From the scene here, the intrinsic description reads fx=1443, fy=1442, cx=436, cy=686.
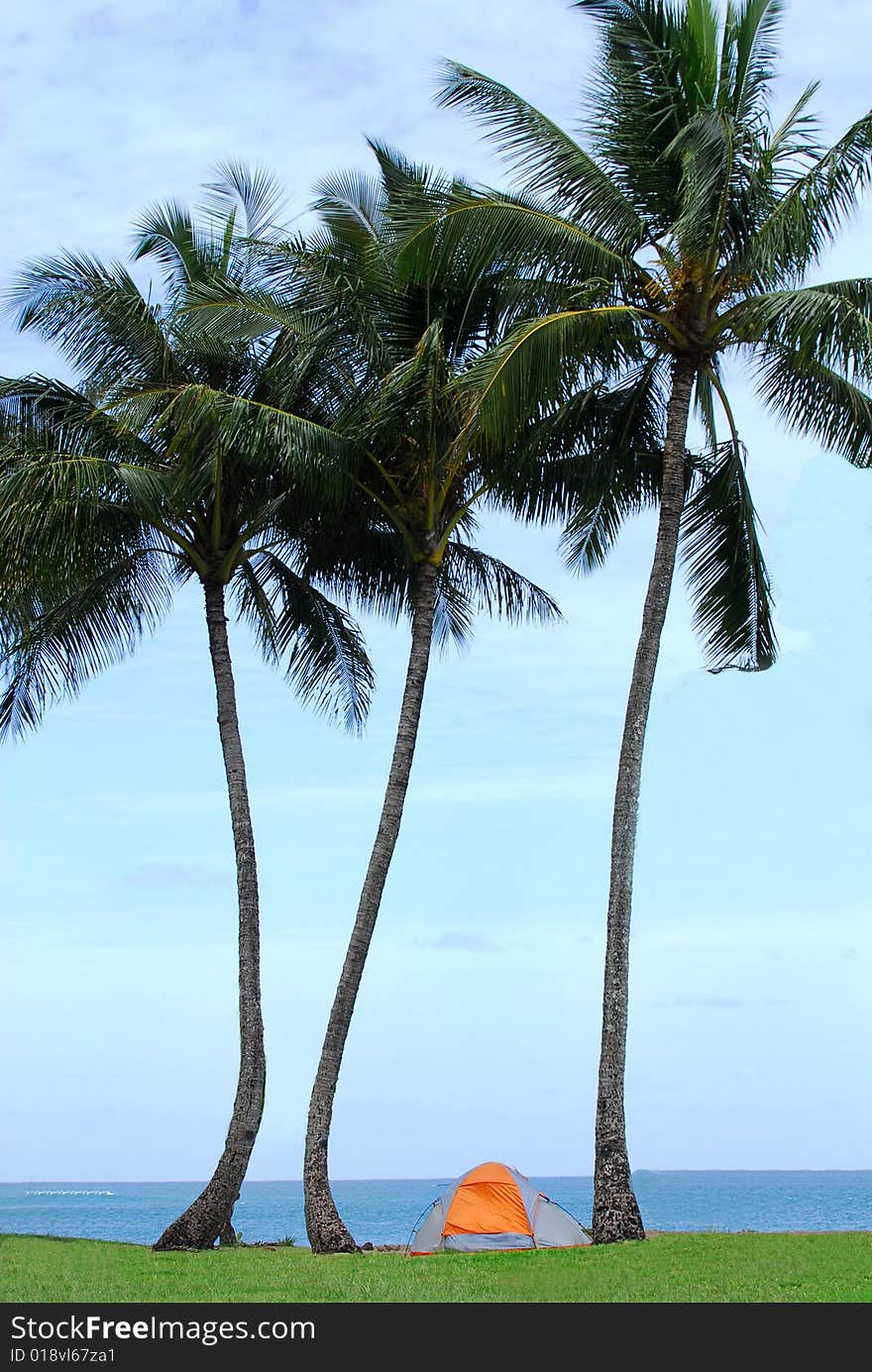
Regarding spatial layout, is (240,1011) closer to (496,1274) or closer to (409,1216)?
(496,1274)

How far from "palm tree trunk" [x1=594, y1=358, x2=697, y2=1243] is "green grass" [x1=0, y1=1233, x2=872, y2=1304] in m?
0.62

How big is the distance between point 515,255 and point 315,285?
10.3ft

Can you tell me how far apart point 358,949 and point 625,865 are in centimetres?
341

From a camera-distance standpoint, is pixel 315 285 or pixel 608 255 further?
pixel 315 285

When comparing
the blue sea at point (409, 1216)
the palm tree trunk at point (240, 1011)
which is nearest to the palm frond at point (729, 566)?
the palm tree trunk at point (240, 1011)

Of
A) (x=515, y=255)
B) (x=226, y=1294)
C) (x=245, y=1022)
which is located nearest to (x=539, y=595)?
(x=515, y=255)

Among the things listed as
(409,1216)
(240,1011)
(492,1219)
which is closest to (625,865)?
(492,1219)

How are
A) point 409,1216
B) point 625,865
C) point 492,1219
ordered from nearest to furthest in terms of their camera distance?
point 625,865 → point 492,1219 → point 409,1216

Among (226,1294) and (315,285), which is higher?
(315,285)

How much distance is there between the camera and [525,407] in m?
16.2

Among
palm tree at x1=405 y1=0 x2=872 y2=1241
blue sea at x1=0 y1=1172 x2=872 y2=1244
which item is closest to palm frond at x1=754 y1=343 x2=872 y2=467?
palm tree at x1=405 y1=0 x2=872 y2=1241

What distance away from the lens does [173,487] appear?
1744 centimetres
